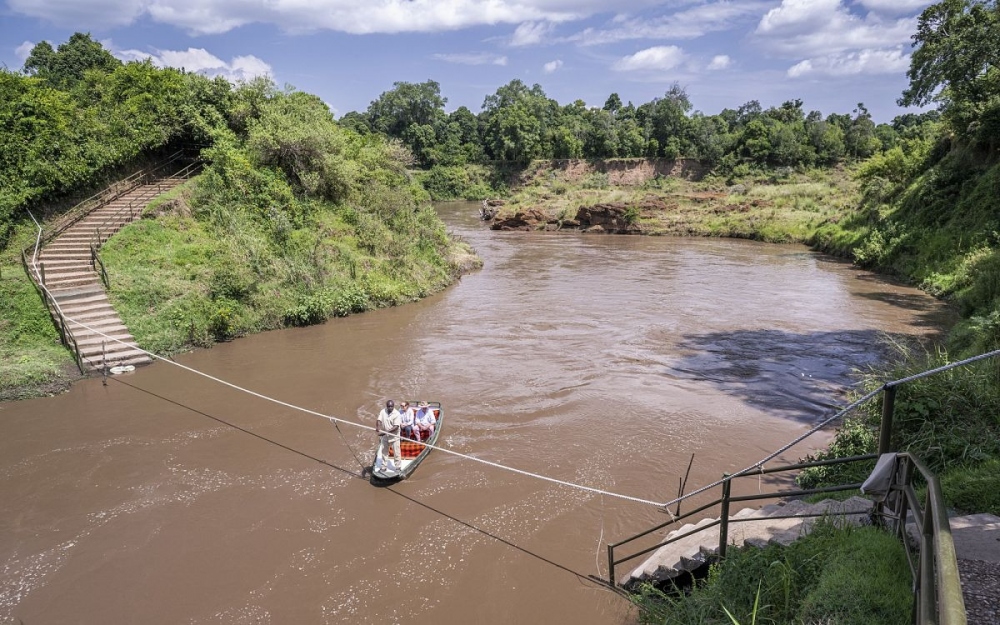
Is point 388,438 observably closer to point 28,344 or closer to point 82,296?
point 28,344

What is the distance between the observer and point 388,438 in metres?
10.8

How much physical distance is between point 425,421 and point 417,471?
121 cm

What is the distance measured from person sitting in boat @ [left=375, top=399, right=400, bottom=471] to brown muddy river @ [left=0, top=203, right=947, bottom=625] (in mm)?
484

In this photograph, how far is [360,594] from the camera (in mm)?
7809

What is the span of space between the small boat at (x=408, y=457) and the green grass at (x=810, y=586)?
16.9 feet

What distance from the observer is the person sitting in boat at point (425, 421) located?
457 inches

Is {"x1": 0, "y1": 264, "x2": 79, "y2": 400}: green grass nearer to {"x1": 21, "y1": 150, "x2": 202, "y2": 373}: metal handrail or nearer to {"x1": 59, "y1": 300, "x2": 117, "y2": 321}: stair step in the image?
{"x1": 21, "y1": 150, "x2": 202, "y2": 373}: metal handrail

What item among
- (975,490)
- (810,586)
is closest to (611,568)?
(810,586)

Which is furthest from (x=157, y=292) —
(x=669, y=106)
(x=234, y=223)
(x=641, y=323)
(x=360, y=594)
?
(x=669, y=106)

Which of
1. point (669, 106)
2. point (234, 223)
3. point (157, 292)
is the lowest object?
point (157, 292)

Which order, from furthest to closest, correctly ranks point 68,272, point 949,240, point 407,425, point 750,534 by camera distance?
point 949,240
point 68,272
point 407,425
point 750,534

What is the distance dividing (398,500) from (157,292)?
12615mm

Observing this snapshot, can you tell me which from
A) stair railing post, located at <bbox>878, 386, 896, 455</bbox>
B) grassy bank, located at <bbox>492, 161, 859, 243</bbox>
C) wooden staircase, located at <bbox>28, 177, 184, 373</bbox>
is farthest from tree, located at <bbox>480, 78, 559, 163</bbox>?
stair railing post, located at <bbox>878, 386, 896, 455</bbox>

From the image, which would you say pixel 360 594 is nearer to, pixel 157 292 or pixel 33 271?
pixel 157 292
